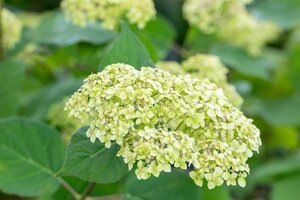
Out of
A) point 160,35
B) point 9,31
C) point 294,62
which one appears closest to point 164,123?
point 9,31

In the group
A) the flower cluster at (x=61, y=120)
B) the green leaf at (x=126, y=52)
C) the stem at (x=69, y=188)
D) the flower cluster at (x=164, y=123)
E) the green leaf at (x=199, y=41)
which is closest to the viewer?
the flower cluster at (x=164, y=123)

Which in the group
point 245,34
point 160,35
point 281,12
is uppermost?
point 281,12

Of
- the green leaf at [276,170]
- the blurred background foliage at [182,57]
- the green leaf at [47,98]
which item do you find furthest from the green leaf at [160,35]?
the green leaf at [276,170]

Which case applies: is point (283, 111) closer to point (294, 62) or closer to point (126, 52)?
point (294, 62)

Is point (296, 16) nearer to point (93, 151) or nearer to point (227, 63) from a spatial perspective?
point (227, 63)

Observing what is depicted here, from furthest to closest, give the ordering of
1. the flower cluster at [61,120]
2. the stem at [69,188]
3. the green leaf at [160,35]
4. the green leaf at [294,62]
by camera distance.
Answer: the green leaf at [294,62] < the green leaf at [160,35] < the flower cluster at [61,120] < the stem at [69,188]

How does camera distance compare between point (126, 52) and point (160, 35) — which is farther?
point (160, 35)

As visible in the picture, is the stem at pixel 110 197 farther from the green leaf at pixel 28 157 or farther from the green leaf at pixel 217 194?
the green leaf at pixel 217 194
